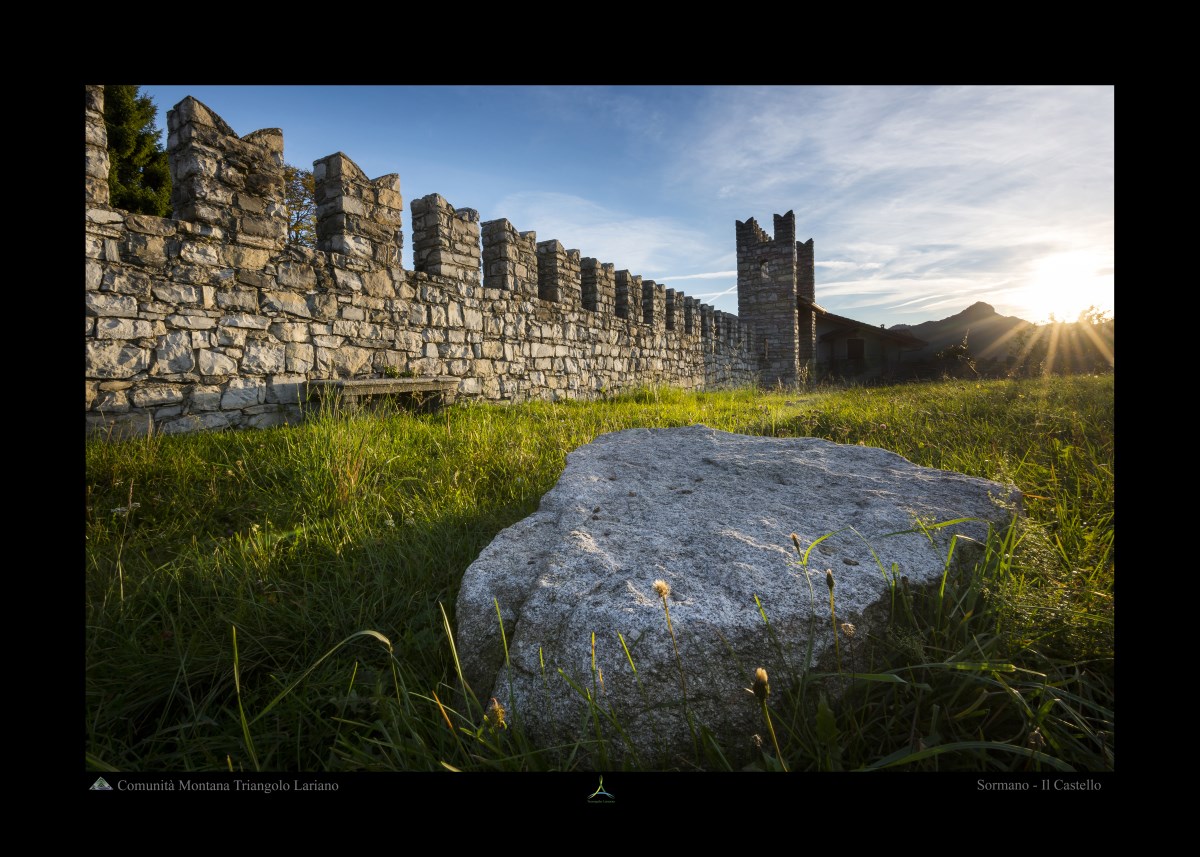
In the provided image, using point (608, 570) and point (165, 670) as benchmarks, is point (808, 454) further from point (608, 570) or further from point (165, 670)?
point (165, 670)

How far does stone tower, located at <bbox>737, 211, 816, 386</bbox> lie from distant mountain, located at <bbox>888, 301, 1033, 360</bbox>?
519 centimetres

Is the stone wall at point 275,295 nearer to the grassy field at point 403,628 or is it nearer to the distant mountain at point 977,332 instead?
the grassy field at point 403,628

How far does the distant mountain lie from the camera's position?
17.4 m

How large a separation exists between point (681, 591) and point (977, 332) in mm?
26498

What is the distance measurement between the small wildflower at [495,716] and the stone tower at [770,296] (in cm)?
1640

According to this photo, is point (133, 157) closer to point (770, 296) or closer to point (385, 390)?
point (385, 390)

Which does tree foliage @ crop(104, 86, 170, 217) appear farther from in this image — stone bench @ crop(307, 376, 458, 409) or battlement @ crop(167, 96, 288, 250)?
stone bench @ crop(307, 376, 458, 409)

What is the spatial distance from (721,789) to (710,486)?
4.55 feet

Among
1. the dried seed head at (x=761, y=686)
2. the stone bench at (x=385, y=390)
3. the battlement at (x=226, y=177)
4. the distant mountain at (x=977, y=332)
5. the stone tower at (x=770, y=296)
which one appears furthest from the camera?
the distant mountain at (x=977, y=332)

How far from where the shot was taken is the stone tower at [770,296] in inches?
651

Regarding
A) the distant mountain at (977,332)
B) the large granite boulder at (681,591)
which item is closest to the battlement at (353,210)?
the large granite boulder at (681,591)

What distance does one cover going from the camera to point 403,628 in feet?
5.57

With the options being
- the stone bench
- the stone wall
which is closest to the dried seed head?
the stone bench

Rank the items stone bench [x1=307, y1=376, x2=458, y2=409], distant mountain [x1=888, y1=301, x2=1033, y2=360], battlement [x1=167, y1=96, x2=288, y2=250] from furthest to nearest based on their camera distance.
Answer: distant mountain [x1=888, y1=301, x2=1033, y2=360]
stone bench [x1=307, y1=376, x2=458, y2=409]
battlement [x1=167, y1=96, x2=288, y2=250]
